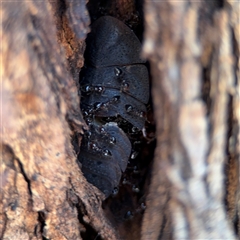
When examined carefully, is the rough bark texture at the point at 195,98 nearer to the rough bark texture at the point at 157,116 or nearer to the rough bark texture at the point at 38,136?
the rough bark texture at the point at 157,116

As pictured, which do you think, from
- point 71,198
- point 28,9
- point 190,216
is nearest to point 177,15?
point 28,9

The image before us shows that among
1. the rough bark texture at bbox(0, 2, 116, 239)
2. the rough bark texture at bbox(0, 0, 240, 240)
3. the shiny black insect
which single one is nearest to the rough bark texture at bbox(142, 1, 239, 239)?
the rough bark texture at bbox(0, 0, 240, 240)

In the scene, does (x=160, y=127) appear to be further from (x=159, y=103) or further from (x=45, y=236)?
(x=45, y=236)

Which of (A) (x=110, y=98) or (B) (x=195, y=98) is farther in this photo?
(A) (x=110, y=98)

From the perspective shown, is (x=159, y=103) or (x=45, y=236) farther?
(x=45, y=236)

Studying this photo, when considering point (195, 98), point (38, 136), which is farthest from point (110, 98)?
point (195, 98)

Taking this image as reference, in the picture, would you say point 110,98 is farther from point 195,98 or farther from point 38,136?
point 195,98
